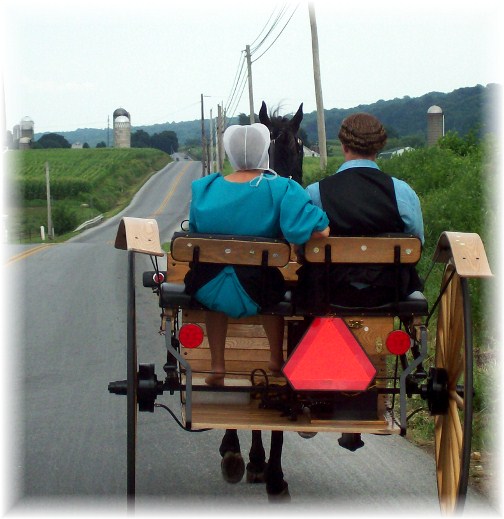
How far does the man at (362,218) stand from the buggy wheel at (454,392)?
1.10 feet

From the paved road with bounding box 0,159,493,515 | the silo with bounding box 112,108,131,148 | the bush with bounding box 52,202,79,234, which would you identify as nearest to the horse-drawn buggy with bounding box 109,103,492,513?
the paved road with bounding box 0,159,493,515

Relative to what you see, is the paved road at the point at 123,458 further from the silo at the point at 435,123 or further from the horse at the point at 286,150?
the silo at the point at 435,123

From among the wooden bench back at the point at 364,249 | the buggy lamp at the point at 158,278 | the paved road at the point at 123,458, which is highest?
the wooden bench back at the point at 364,249

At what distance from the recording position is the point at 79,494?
5.55 meters

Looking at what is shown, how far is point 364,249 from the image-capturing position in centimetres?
490

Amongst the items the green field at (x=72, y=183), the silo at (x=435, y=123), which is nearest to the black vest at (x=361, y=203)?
the silo at (x=435, y=123)

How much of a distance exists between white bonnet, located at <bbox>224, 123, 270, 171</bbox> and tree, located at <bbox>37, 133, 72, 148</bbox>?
526 ft

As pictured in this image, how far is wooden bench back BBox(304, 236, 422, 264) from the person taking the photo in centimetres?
490

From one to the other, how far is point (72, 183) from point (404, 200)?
326ft

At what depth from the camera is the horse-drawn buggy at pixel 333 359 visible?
489 cm

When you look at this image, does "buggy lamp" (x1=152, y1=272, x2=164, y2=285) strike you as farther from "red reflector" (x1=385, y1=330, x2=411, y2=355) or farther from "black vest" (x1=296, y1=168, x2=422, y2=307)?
"red reflector" (x1=385, y1=330, x2=411, y2=355)

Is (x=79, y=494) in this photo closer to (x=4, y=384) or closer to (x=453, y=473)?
(x=453, y=473)

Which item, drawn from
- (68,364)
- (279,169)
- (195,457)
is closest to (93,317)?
(68,364)

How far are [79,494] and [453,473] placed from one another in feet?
6.68
